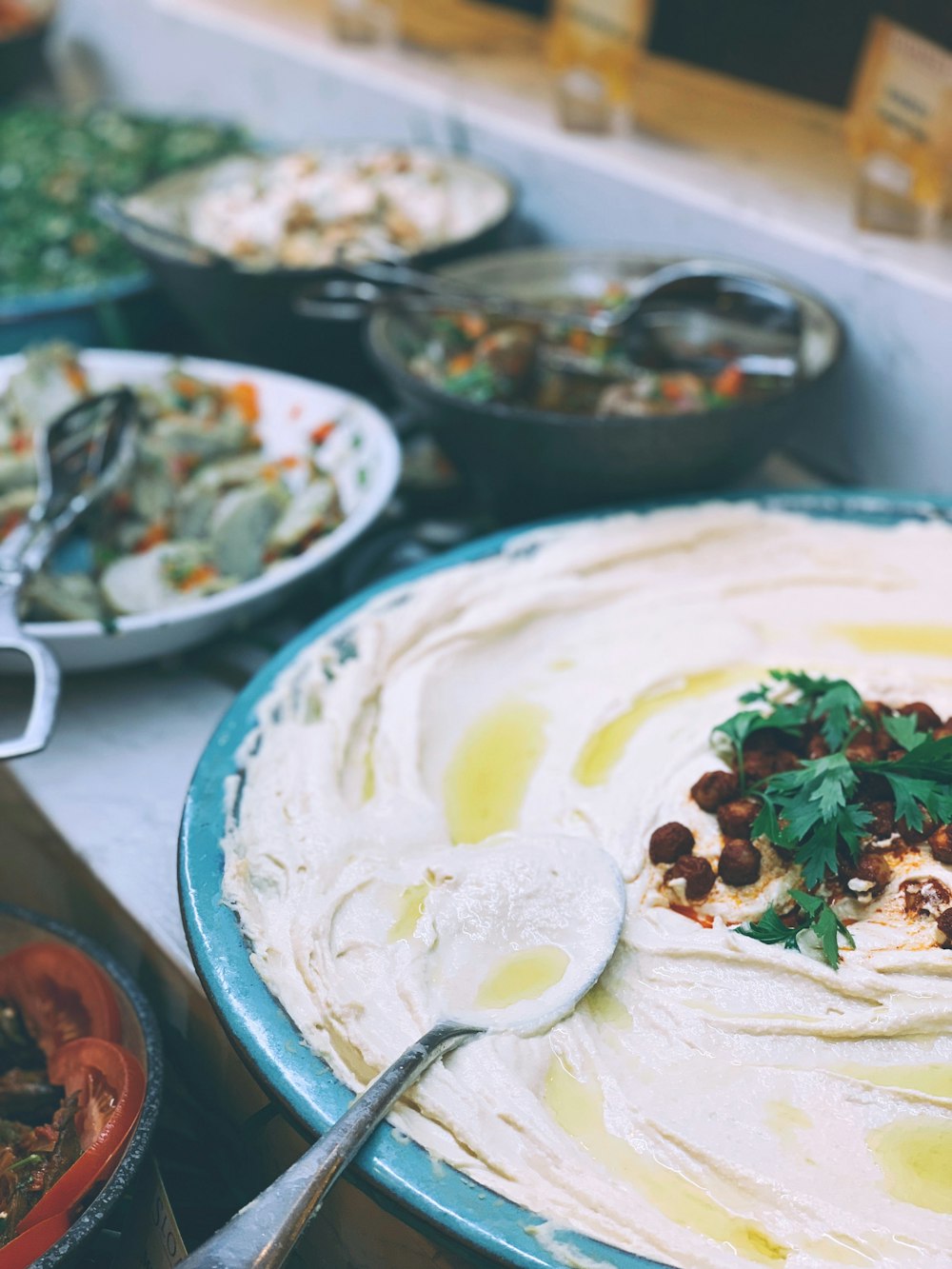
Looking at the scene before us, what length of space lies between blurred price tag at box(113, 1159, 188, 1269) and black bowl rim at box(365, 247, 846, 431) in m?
1.06

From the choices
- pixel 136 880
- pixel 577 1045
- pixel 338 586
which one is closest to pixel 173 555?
pixel 338 586

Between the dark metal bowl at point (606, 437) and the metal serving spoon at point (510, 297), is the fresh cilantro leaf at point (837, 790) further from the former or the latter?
the metal serving spoon at point (510, 297)

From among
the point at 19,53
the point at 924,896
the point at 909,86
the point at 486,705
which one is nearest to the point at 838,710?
the point at 924,896

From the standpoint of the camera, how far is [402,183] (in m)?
2.42

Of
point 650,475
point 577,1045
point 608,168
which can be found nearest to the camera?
Answer: point 577,1045

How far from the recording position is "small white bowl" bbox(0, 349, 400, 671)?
5.12ft

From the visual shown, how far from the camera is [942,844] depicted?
111 cm

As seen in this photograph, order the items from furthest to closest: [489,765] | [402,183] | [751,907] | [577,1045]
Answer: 1. [402,183]
2. [489,765]
3. [751,907]
4. [577,1045]

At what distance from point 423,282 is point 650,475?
0.60m

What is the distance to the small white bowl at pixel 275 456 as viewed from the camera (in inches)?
61.4

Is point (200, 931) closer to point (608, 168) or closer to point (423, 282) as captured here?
point (423, 282)

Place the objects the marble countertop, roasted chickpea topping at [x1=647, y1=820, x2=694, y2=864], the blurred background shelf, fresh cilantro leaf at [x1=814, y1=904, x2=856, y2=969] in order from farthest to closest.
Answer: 1. the blurred background shelf
2. the marble countertop
3. roasted chickpea topping at [x1=647, y1=820, x2=694, y2=864]
4. fresh cilantro leaf at [x1=814, y1=904, x2=856, y2=969]

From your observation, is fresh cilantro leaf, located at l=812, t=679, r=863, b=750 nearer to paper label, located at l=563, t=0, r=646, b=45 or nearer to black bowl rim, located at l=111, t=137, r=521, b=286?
black bowl rim, located at l=111, t=137, r=521, b=286

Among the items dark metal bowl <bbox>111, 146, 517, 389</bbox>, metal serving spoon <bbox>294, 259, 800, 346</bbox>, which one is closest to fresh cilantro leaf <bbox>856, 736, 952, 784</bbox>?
metal serving spoon <bbox>294, 259, 800, 346</bbox>
